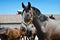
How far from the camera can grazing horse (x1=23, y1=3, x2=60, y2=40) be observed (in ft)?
20.5

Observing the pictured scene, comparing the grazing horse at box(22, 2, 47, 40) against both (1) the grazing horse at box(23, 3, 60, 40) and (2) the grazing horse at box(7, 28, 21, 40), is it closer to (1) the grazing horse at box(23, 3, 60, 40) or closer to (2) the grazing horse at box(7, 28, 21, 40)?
(1) the grazing horse at box(23, 3, 60, 40)

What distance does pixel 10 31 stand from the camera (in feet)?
33.0

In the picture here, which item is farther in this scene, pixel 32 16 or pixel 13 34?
pixel 13 34

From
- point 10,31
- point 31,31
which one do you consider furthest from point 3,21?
point 10,31

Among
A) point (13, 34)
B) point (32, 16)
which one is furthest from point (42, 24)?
point (13, 34)

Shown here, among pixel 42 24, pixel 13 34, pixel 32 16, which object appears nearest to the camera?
pixel 32 16

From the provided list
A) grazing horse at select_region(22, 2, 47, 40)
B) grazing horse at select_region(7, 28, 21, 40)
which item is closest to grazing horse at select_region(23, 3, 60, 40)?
grazing horse at select_region(22, 2, 47, 40)

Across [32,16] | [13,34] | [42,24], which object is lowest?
[13,34]

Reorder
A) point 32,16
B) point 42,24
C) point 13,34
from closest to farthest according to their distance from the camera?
point 32,16 → point 42,24 → point 13,34

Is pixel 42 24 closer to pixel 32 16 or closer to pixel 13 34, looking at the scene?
pixel 32 16

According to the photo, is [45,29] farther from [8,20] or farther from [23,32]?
[8,20]

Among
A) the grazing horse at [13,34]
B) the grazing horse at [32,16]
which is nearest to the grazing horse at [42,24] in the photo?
Result: the grazing horse at [32,16]

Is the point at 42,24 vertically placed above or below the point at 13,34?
above

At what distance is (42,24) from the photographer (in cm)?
645
